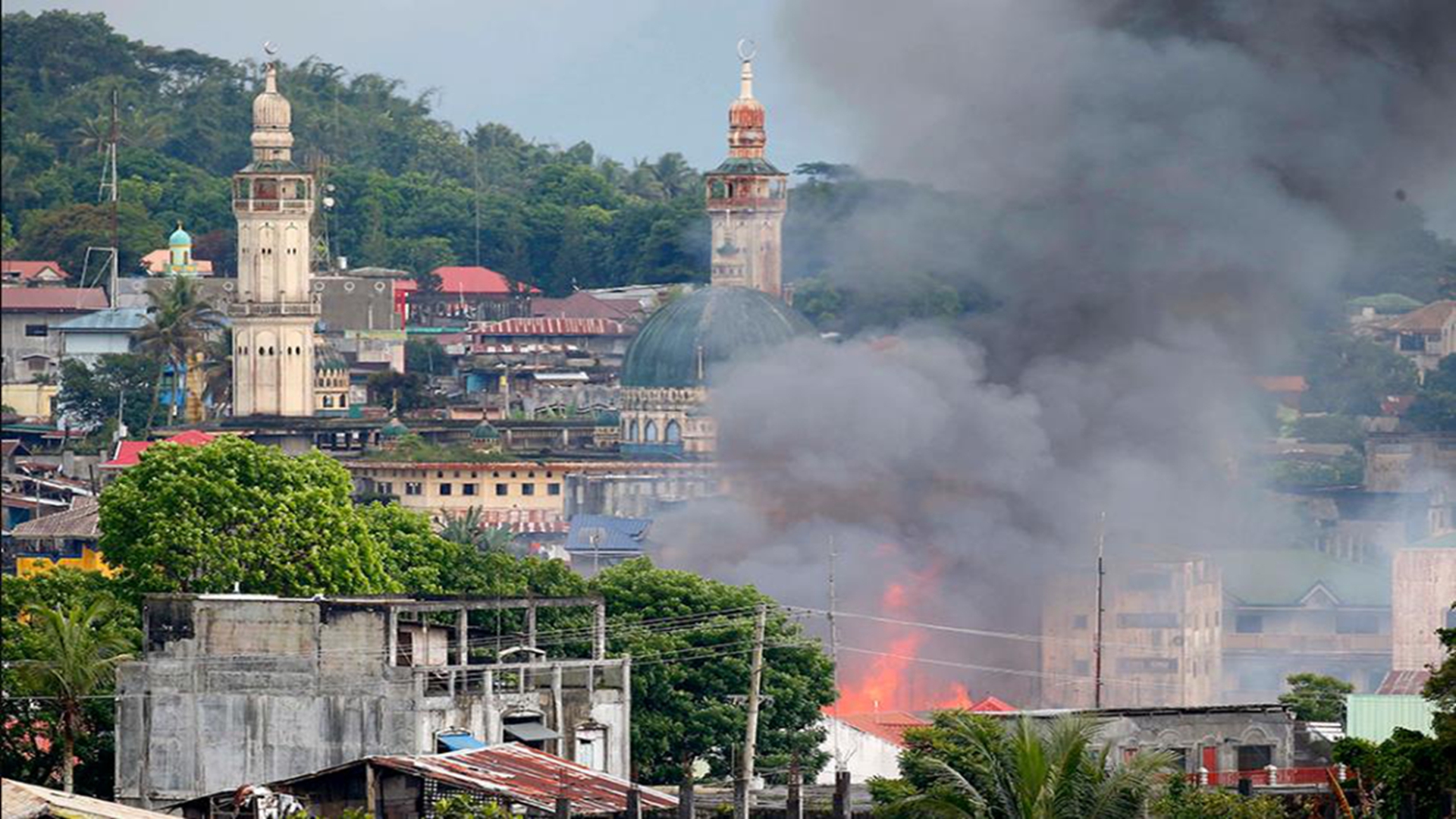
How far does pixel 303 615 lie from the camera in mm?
51688

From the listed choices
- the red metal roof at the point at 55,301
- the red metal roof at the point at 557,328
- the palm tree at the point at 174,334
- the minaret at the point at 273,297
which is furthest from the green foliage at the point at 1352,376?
the red metal roof at the point at 55,301

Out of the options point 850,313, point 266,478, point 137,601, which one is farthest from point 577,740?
point 850,313

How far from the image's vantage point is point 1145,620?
103 m

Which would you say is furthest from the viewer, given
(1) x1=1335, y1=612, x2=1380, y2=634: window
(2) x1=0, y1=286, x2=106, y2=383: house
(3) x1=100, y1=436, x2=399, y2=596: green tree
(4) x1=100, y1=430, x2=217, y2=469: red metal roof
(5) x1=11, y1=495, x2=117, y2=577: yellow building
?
(2) x1=0, y1=286, x2=106, y2=383: house

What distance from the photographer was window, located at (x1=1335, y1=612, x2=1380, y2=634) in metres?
115

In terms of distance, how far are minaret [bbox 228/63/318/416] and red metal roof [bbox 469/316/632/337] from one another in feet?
79.0

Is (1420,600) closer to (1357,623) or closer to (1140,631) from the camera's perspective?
(1357,623)

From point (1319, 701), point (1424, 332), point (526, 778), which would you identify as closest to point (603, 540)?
point (1424, 332)

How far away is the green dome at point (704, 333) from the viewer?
136m

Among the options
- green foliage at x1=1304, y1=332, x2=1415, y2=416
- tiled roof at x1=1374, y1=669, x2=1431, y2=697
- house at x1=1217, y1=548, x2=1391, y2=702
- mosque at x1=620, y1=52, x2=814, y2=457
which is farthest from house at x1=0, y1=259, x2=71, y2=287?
tiled roof at x1=1374, y1=669, x2=1431, y2=697

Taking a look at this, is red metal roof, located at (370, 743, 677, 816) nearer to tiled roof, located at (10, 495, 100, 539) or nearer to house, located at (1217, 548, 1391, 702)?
house, located at (1217, 548, 1391, 702)

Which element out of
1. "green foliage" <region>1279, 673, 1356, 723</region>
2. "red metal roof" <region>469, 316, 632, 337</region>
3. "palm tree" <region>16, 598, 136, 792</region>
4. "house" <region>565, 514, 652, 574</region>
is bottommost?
"green foliage" <region>1279, 673, 1356, 723</region>

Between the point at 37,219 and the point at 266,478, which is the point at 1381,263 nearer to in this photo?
the point at 37,219

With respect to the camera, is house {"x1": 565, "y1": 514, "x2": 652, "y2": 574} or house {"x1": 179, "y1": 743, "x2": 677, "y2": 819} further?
house {"x1": 565, "y1": 514, "x2": 652, "y2": 574}
